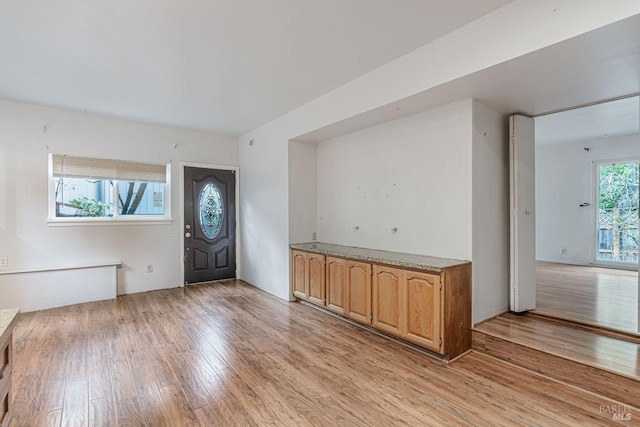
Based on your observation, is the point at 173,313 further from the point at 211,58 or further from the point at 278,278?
the point at 211,58

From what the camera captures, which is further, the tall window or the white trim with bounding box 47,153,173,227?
the tall window

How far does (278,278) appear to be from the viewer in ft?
16.3

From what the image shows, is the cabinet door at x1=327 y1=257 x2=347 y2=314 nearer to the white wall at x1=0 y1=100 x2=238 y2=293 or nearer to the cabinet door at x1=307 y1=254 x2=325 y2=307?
the cabinet door at x1=307 y1=254 x2=325 y2=307

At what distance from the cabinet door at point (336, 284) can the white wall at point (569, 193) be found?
223 inches

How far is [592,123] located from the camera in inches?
200

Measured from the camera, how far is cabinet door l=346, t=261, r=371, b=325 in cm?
346

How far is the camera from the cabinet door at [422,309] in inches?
109

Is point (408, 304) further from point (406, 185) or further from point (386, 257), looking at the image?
point (406, 185)

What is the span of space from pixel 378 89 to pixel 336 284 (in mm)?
2307

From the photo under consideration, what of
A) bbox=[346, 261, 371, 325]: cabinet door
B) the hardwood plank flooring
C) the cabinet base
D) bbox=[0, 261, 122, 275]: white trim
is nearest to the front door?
bbox=[0, 261, 122, 275]: white trim

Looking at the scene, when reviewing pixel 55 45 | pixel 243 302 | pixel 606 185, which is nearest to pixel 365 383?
pixel 243 302

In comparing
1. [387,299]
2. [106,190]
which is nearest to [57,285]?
[106,190]

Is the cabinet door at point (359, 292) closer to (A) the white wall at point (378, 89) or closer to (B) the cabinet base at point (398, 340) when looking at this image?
(B) the cabinet base at point (398, 340)

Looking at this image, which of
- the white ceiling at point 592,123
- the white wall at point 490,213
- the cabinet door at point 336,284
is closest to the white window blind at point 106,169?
the cabinet door at point 336,284
